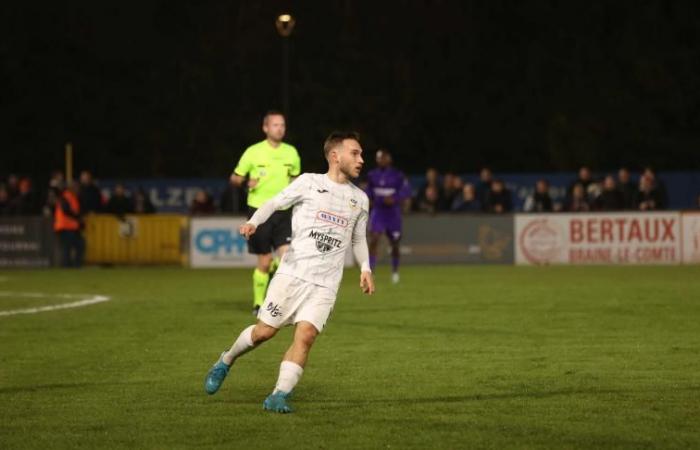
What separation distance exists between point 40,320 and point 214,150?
123 feet

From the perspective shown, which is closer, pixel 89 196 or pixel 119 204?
pixel 119 204

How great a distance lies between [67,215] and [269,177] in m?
13.9

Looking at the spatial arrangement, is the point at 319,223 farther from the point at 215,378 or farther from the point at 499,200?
the point at 499,200

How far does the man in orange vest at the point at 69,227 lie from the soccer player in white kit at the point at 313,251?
783 inches

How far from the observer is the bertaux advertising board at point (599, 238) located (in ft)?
93.2

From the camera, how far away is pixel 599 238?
94.1 ft

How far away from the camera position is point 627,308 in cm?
1652

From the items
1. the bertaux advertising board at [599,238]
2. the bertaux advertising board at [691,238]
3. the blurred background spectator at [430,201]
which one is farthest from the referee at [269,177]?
the bertaux advertising board at [691,238]

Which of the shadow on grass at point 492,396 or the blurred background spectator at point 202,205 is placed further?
the blurred background spectator at point 202,205

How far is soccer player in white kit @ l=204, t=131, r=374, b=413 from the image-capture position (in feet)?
30.1

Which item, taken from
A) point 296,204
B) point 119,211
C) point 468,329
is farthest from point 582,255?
point 296,204

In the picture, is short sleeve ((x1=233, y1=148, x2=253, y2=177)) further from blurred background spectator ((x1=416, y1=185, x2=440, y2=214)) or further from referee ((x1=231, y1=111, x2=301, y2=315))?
blurred background spectator ((x1=416, y1=185, x2=440, y2=214))

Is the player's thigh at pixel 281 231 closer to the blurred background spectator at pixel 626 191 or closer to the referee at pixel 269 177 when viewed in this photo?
the referee at pixel 269 177

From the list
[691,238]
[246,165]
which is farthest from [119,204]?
[246,165]
